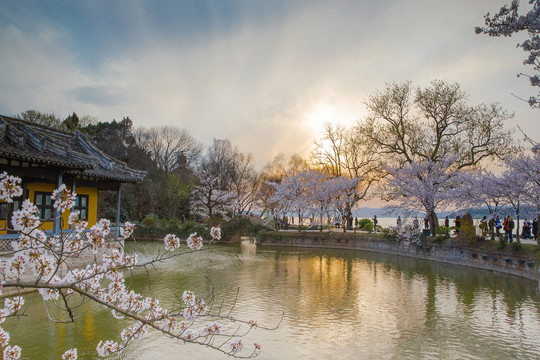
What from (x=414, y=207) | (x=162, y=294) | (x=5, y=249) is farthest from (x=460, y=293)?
(x=5, y=249)

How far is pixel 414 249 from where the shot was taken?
73.6ft

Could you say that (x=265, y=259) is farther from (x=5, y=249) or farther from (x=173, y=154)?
(x=173, y=154)

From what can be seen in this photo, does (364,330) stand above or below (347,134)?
below

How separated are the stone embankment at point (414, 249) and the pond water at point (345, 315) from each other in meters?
0.74

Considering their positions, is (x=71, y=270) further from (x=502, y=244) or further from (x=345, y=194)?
(x=345, y=194)

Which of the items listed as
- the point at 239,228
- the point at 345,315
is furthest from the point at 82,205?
the point at 239,228

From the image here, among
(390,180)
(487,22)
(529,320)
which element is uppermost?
(487,22)

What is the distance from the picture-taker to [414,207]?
2423cm

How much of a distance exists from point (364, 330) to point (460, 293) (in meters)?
6.26

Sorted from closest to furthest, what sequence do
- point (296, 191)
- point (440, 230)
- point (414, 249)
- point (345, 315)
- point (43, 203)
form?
point (345, 315) < point (43, 203) < point (414, 249) < point (440, 230) < point (296, 191)

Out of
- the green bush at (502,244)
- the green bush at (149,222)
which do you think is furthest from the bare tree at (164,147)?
the green bush at (502,244)

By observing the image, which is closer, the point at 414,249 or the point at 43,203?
the point at 43,203

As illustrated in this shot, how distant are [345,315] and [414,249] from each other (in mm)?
14337

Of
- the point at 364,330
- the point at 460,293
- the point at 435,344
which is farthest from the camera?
the point at 460,293
